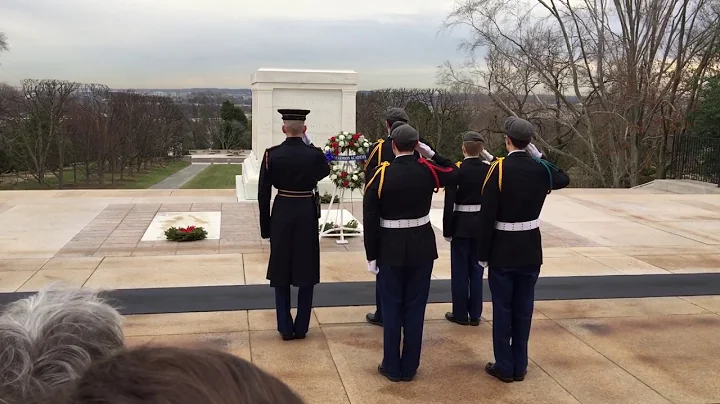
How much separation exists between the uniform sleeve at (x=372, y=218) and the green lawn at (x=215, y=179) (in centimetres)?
2262

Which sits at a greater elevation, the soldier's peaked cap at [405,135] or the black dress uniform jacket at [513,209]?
the soldier's peaked cap at [405,135]

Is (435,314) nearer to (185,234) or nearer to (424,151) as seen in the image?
(424,151)

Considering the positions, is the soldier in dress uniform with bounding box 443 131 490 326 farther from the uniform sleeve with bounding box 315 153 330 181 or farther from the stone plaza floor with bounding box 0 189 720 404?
the uniform sleeve with bounding box 315 153 330 181

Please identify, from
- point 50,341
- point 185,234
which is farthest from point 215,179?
point 50,341

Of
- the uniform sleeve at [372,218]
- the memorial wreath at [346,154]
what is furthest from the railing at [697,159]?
the uniform sleeve at [372,218]

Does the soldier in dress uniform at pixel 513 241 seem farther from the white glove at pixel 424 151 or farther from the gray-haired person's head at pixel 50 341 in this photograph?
the gray-haired person's head at pixel 50 341

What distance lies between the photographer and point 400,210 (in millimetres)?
4172

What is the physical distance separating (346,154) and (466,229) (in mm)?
3056

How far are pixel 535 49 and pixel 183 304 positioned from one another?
2116 centimetres

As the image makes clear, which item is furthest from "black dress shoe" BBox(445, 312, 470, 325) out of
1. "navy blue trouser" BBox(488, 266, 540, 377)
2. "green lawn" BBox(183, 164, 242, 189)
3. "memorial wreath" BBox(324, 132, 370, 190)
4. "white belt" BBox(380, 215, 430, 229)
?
"green lawn" BBox(183, 164, 242, 189)

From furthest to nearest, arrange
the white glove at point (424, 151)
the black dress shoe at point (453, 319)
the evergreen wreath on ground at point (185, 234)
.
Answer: the evergreen wreath on ground at point (185, 234), the black dress shoe at point (453, 319), the white glove at point (424, 151)

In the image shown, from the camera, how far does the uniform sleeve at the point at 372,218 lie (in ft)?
13.6

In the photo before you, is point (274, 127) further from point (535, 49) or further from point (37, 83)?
point (37, 83)

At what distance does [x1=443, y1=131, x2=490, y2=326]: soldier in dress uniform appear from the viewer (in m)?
5.07
